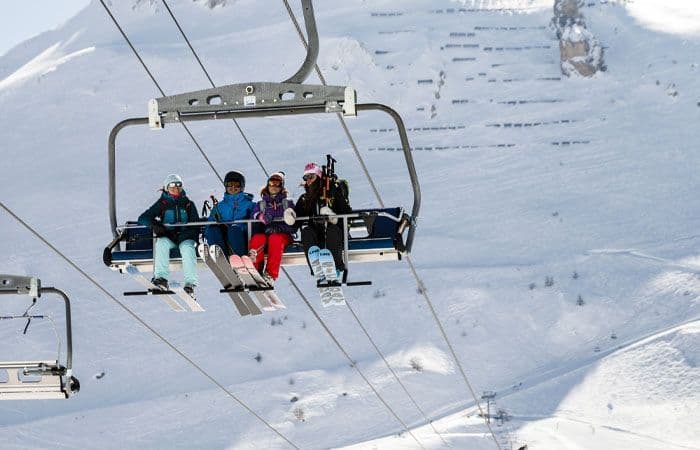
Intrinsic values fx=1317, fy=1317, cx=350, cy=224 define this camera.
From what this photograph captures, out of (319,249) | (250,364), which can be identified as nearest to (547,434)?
(250,364)

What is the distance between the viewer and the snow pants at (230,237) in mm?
13102

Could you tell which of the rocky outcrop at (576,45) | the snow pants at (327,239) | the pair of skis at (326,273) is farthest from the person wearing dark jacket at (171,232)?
the rocky outcrop at (576,45)

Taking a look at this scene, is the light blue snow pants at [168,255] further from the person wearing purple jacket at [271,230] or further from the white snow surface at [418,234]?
the white snow surface at [418,234]

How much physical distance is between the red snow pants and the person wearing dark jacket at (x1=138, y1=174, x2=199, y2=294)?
628 millimetres

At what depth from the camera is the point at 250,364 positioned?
45938 mm

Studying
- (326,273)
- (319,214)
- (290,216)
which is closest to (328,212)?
(319,214)

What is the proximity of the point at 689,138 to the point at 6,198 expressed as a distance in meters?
39.2

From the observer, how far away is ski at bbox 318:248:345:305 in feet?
41.8

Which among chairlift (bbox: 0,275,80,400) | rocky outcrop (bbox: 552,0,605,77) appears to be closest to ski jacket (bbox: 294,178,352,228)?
chairlift (bbox: 0,275,80,400)

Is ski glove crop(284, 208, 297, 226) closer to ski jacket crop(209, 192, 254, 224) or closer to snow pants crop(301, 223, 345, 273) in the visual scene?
snow pants crop(301, 223, 345, 273)

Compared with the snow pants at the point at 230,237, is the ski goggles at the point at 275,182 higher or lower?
higher

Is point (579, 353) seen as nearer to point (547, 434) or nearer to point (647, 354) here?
point (647, 354)

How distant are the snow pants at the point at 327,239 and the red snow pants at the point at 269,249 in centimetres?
25

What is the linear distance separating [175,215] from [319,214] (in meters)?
1.50
